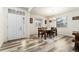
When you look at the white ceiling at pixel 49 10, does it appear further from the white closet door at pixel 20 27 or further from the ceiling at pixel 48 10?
the white closet door at pixel 20 27

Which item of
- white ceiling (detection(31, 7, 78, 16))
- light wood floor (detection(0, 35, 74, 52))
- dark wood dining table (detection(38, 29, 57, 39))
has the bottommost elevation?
light wood floor (detection(0, 35, 74, 52))

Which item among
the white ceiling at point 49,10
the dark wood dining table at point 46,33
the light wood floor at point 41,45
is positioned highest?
the white ceiling at point 49,10

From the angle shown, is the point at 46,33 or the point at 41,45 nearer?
the point at 41,45

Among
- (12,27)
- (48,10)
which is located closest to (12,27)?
(12,27)

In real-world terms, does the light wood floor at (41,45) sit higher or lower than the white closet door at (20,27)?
lower

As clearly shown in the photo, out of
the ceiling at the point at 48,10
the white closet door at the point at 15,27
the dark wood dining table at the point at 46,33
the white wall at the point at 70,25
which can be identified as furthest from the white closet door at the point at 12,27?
the white wall at the point at 70,25

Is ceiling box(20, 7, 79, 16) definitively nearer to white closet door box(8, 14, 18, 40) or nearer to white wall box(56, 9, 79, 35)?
white wall box(56, 9, 79, 35)

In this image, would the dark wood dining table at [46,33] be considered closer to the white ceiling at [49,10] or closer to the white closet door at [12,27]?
the white ceiling at [49,10]

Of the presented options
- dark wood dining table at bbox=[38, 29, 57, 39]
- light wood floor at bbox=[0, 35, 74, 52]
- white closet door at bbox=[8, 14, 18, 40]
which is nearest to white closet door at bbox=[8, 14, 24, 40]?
white closet door at bbox=[8, 14, 18, 40]

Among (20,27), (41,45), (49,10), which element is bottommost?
(41,45)

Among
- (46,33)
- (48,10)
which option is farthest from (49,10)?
(46,33)

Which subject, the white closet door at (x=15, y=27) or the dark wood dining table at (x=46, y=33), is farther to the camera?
the dark wood dining table at (x=46, y=33)

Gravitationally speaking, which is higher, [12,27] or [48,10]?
[48,10]

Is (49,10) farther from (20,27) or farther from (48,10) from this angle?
(20,27)
